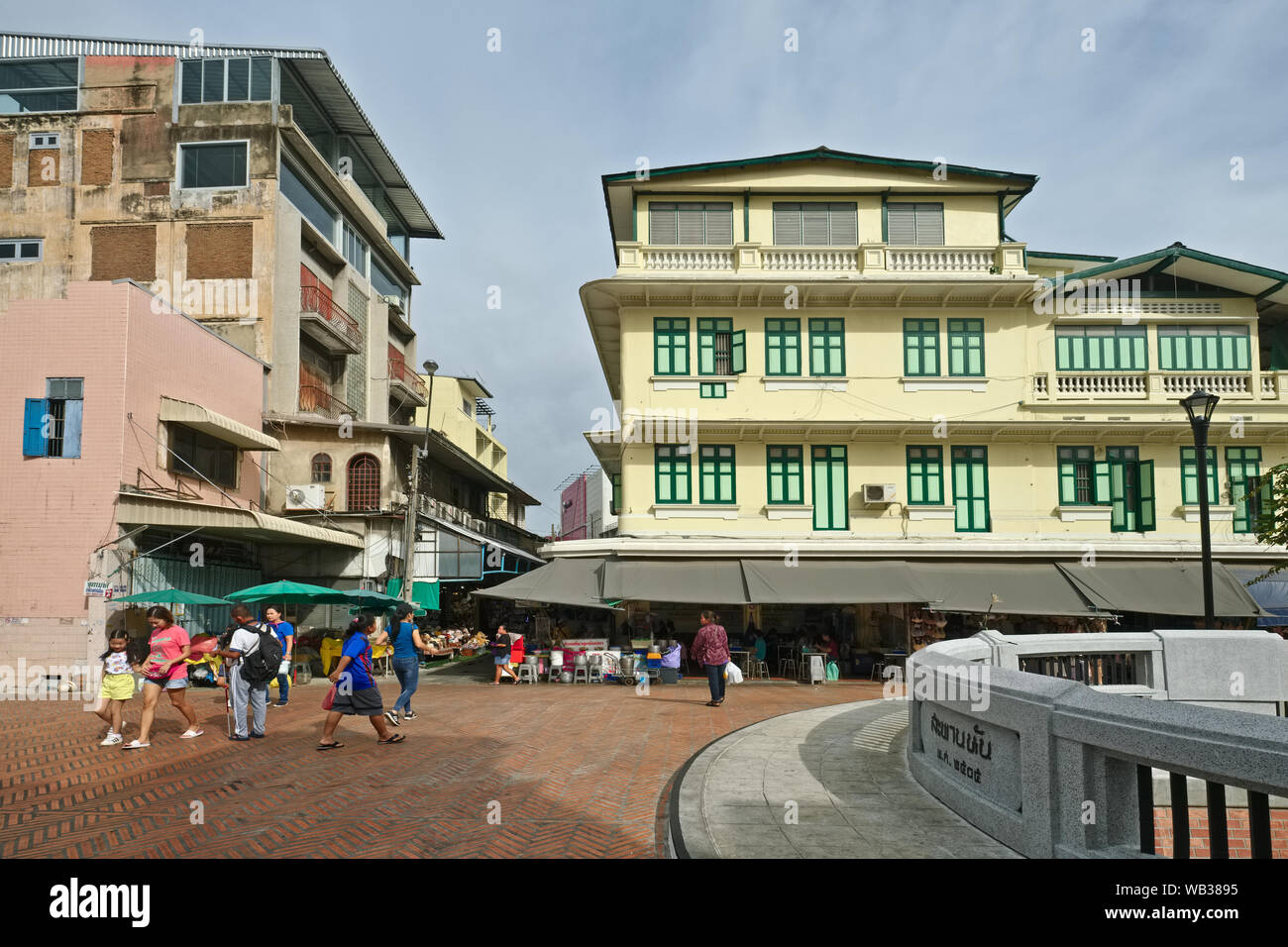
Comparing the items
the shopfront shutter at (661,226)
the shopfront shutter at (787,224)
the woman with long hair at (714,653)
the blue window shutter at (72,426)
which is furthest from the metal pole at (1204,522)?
the blue window shutter at (72,426)

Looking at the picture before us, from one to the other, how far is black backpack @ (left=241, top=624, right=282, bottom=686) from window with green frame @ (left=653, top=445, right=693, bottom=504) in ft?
40.9

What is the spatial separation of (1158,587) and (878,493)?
6.84 m

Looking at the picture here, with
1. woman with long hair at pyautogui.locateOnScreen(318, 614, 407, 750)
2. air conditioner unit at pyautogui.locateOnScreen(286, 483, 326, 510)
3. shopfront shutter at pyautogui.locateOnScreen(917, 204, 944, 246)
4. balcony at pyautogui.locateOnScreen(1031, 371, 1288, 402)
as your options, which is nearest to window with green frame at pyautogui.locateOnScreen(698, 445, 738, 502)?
shopfront shutter at pyautogui.locateOnScreen(917, 204, 944, 246)

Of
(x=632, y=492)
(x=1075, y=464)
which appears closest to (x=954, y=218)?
(x=1075, y=464)

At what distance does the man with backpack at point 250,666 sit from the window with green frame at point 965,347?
18.2 metres

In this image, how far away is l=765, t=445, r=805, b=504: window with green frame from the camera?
2302 cm

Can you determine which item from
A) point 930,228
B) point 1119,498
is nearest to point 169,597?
point 930,228

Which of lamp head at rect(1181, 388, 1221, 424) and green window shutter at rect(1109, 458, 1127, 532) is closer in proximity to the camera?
lamp head at rect(1181, 388, 1221, 424)

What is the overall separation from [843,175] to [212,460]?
18749 mm

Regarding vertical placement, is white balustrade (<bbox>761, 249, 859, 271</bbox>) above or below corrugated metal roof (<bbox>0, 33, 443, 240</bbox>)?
below

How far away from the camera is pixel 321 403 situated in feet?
108

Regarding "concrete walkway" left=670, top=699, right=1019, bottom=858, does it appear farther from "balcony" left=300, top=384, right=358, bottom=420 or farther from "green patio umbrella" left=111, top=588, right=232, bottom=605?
"balcony" left=300, top=384, right=358, bottom=420

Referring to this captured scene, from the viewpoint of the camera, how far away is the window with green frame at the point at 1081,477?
76.3ft

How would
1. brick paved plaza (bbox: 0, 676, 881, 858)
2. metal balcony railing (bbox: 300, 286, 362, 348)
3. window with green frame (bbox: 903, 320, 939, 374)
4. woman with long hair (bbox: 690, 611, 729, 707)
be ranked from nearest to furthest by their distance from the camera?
brick paved plaza (bbox: 0, 676, 881, 858), woman with long hair (bbox: 690, 611, 729, 707), window with green frame (bbox: 903, 320, 939, 374), metal balcony railing (bbox: 300, 286, 362, 348)
